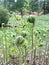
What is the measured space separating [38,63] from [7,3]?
13.6 m

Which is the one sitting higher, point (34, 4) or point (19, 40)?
point (19, 40)

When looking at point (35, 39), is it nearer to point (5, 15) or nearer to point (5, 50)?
point (5, 50)

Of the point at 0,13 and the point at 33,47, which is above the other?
the point at 33,47

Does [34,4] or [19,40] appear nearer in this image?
[19,40]

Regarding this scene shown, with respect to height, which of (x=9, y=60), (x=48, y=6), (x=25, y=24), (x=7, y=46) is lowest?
(x=48, y=6)

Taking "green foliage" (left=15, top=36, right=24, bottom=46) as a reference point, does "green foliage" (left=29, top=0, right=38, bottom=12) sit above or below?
below

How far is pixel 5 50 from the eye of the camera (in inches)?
115

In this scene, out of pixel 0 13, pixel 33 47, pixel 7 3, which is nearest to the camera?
pixel 33 47

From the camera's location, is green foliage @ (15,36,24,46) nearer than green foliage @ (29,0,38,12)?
Yes

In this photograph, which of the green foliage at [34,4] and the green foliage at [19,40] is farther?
the green foliage at [34,4]

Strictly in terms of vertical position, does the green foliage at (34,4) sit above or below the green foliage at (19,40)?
below

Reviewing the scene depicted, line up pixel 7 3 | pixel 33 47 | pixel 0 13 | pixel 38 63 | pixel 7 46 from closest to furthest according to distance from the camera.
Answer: pixel 33 47
pixel 7 46
pixel 38 63
pixel 0 13
pixel 7 3

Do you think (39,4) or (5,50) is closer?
(5,50)

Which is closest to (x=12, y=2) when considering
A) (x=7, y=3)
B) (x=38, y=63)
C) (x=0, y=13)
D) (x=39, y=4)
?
(x=7, y=3)
